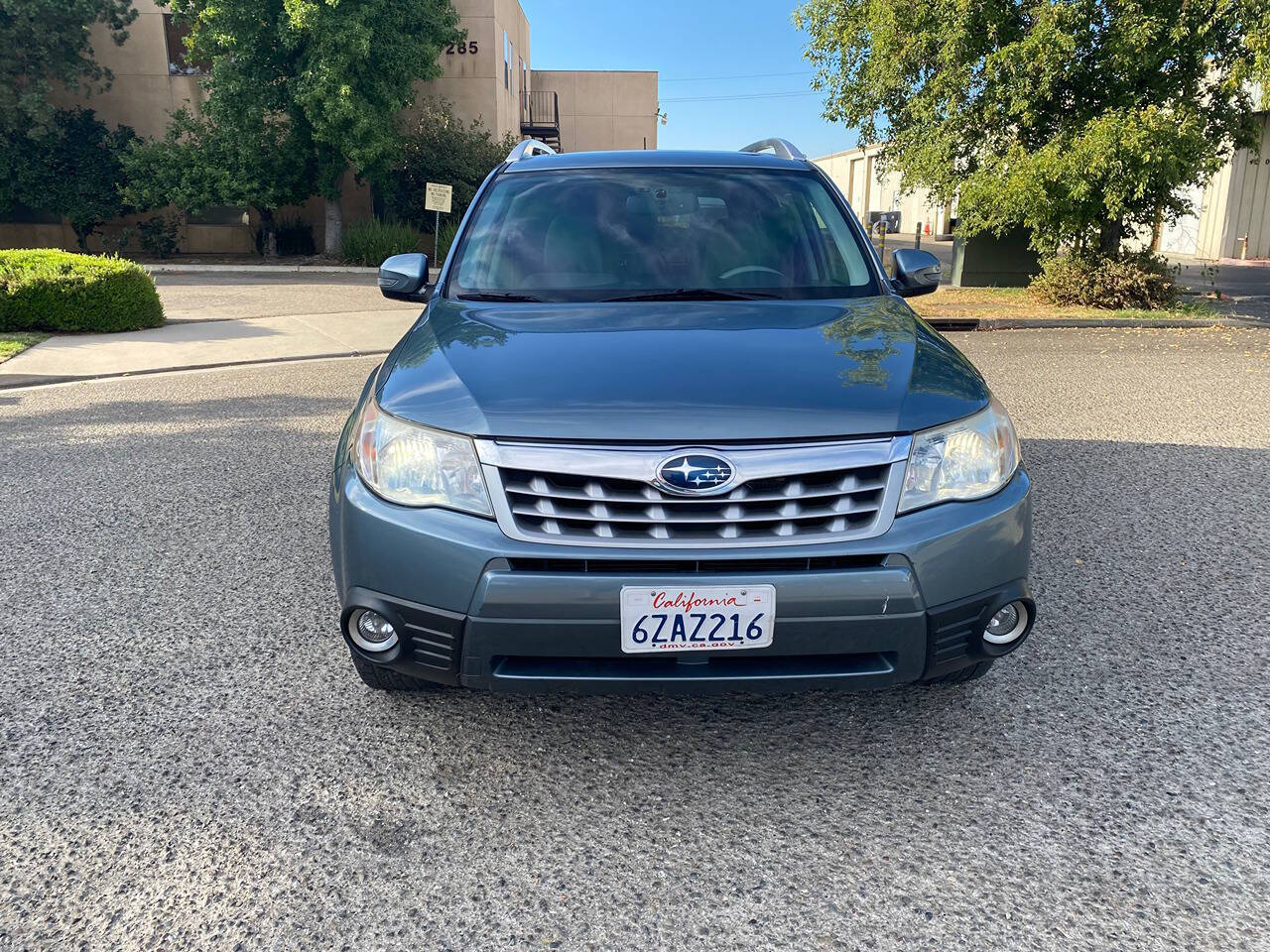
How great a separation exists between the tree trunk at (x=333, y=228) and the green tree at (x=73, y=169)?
5444mm

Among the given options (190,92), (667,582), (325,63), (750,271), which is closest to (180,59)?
(190,92)

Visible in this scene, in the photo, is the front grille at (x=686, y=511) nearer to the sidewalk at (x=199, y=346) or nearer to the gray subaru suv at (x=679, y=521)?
the gray subaru suv at (x=679, y=521)

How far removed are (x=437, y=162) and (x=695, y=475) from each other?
26.0 m

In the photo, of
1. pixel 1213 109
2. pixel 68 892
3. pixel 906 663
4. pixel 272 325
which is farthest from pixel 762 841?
pixel 1213 109

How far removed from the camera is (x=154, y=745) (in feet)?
9.28

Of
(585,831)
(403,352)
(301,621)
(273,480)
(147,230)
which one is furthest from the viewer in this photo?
(147,230)

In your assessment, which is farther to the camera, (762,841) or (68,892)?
(762,841)

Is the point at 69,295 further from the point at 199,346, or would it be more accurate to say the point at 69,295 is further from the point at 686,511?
the point at 686,511

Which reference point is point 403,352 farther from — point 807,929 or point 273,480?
point 273,480

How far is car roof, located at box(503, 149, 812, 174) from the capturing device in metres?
4.03

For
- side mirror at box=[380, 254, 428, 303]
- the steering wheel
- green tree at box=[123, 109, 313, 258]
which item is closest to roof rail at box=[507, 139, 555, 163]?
side mirror at box=[380, 254, 428, 303]

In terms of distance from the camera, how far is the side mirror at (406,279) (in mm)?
4008

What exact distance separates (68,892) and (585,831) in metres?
1.22

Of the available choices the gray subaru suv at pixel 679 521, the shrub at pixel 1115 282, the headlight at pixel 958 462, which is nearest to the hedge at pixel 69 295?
the gray subaru suv at pixel 679 521
